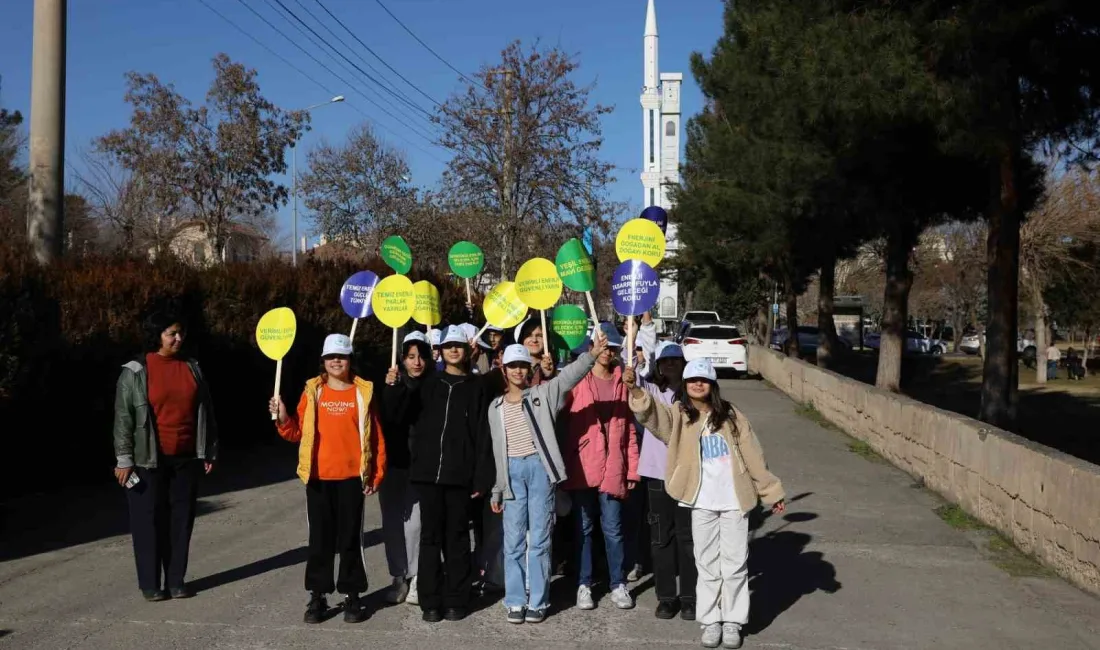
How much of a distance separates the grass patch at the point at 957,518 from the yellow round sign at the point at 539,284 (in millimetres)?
4289

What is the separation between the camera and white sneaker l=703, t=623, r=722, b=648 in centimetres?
572

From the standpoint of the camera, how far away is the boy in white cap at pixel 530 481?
6.18 metres

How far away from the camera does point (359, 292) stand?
25.7 feet

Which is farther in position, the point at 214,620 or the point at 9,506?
the point at 9,506

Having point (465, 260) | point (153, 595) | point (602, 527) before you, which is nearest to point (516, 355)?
point (602, 527)

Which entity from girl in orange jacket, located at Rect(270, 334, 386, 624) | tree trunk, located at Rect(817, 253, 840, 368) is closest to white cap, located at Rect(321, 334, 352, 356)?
girl in orange jacket, located at Rect(270, 334, 386, 624)

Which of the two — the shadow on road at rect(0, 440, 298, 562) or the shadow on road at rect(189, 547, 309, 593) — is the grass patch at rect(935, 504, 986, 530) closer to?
the shadow on road at rect(189, 547, 309, 593)

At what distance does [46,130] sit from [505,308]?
218 inches

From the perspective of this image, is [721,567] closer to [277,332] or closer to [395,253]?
[277,332]

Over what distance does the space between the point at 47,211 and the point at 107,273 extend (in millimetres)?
810

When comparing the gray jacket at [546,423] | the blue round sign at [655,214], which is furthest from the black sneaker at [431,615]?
the blue round sign at [655,214]

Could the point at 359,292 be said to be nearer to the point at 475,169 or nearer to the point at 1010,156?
the point at 1010,156

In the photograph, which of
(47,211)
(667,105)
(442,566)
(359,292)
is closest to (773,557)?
(442,566)

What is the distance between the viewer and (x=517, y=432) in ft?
20.5
